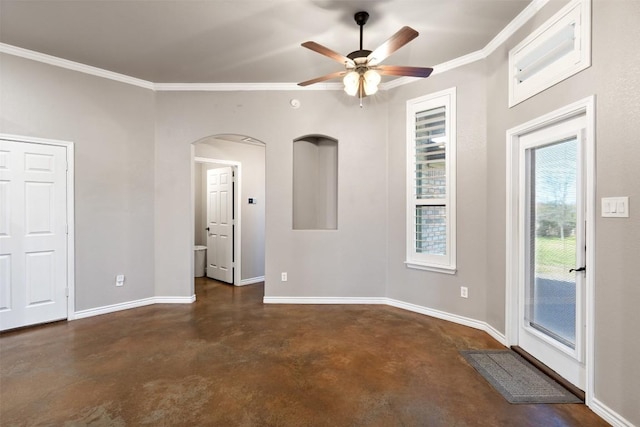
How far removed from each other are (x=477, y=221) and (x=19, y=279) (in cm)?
510

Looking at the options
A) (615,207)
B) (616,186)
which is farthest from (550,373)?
(616,186)

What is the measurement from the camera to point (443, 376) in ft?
8.02

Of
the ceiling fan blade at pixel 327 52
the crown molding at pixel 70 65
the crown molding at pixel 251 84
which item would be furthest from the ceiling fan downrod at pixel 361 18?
the crown molding at pixel 70 65

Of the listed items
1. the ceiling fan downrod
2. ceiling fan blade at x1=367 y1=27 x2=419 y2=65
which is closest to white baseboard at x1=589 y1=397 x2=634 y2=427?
ceiling fan blade at x1=367 y1=27 x2=419 y2=65

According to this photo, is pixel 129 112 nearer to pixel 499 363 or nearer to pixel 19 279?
pixel 19 279

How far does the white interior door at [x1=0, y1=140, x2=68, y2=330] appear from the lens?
3.29m

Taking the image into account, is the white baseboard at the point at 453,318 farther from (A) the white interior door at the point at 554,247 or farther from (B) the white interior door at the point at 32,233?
(B) the white interior door at the point at 32,233

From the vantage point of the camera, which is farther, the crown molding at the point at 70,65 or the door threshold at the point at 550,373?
the crown molding at the point at 70,65

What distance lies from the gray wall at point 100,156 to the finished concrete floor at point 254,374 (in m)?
0.60

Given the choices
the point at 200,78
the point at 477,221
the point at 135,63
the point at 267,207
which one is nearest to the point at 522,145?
the point at 477,221

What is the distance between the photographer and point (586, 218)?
211 cm

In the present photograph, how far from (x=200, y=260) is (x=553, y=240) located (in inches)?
224

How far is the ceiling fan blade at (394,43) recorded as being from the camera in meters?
2.18

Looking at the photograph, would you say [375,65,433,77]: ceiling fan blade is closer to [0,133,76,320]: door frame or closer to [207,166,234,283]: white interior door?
[207,166,234,283]: white interior door
